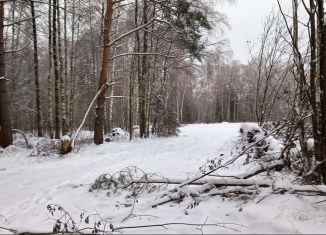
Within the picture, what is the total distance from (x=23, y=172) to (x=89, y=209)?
4003mm

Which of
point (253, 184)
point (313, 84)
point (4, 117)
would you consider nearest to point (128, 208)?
point (253, 184)

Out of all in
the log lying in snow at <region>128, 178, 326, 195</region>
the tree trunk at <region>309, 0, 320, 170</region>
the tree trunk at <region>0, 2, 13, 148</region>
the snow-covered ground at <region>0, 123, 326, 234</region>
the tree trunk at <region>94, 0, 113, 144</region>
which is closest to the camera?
the snow-covered ground at <region>0, 123, 326, 234</region>

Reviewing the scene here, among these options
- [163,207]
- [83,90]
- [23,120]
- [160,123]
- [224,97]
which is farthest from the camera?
[224,97]

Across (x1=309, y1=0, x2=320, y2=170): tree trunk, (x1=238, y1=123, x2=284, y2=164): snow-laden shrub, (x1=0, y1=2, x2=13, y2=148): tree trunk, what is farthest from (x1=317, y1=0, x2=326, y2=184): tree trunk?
(x1=0, y1=2, x2=13, y2=148): tree trunk

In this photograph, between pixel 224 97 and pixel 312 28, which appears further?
pixel 224 97

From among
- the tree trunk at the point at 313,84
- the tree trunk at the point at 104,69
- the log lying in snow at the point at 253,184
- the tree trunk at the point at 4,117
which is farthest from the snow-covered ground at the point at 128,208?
the tree trunk at the point at 104,69

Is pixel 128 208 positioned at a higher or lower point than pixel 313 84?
lower

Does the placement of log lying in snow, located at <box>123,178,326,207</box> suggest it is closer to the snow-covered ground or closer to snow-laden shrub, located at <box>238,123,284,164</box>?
the snow-covered ground

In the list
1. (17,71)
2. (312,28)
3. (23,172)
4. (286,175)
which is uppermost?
(17,71)

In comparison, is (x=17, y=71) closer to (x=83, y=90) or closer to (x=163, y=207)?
(x=83, y=90)

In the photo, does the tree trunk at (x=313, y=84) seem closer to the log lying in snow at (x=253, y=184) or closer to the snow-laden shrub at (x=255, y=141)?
the log lying in snow at (x=253, y=184)

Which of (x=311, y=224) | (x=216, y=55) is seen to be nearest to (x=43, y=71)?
(x=216, y=55)

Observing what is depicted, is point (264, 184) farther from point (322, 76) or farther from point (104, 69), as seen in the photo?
point (104, 69)

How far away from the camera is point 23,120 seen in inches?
1241
